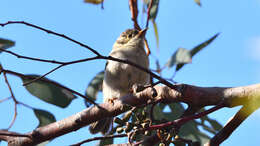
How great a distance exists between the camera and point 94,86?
11.2ft

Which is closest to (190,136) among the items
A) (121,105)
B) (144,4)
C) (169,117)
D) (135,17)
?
(169,117)

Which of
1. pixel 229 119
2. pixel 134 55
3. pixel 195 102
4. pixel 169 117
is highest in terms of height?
pixel 134 55

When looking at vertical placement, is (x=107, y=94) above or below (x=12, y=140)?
above

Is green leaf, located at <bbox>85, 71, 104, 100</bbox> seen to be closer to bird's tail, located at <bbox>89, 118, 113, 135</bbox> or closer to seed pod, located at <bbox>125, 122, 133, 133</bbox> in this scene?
bird's tail, located at <bbox>89, 118, 113, 135</bbox>

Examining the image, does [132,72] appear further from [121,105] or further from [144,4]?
[121,105]

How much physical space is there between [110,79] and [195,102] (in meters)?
1.78

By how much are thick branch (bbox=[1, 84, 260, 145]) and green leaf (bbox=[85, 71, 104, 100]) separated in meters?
1.24

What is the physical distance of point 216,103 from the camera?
5.35ft

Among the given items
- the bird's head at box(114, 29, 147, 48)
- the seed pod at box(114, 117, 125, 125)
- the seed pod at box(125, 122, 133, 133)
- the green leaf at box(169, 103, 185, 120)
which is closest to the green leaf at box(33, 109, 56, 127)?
the green leaf at box(169, 103, 185, 120)

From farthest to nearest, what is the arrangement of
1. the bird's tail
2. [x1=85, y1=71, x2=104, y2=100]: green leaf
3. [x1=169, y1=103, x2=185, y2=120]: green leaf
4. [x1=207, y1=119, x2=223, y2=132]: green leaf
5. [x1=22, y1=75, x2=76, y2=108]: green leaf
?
the bird's tail → [x1=85, y1=71, x2=104, y2=100]: green leaf → [x1=207, y1=119, x2=223, y2=132]: green leaf → [x1=169, y1=103, x2=185, y2=120]: green leaf → [x1=22, y1=75, x2=76, y2=108]: green leaf

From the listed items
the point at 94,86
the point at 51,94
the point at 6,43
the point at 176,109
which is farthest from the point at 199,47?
the point at 6,43

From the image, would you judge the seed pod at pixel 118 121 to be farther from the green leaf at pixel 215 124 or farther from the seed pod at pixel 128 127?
the green leaf at pixel 215 124

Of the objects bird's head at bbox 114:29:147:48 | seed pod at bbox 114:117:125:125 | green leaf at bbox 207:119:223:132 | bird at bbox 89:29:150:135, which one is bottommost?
seed pod at bbox 114:117:125:125

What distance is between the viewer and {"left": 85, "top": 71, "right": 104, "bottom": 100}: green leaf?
3260 mm
